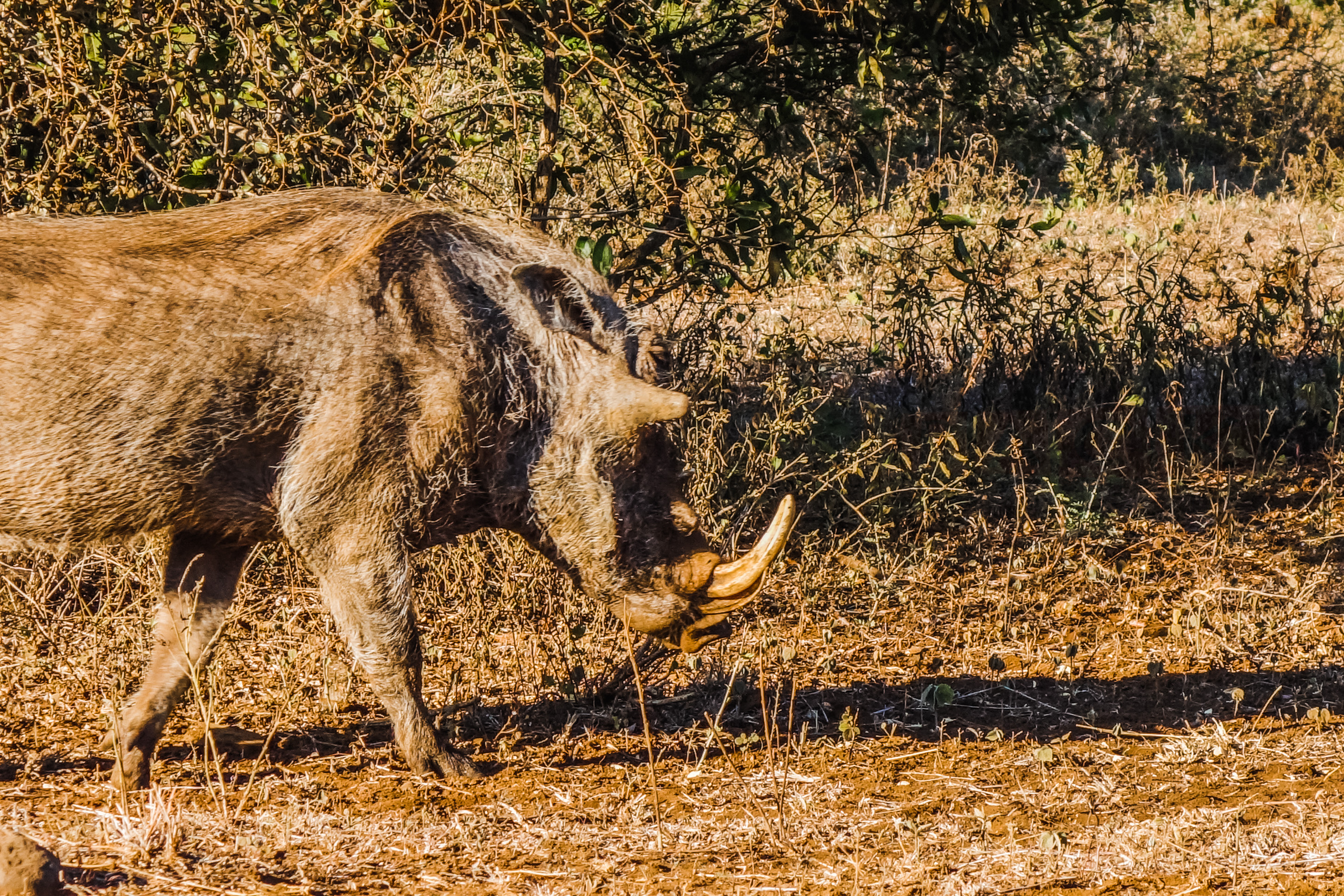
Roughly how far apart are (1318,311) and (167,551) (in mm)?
6943

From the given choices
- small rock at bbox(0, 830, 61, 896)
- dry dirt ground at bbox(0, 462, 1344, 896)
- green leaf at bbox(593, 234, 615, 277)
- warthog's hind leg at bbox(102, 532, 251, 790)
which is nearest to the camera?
small rock at bbox(0, 830, 61, 896)

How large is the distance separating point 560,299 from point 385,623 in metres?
1.02

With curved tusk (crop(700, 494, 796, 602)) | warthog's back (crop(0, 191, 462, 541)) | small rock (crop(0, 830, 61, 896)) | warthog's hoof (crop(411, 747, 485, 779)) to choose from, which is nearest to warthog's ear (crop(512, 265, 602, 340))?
warthog's back (crop(0, 191, 462, 541))

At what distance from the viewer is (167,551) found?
163 inches

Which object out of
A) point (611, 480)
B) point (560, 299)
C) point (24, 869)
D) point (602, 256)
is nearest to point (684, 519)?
point (611, 480)

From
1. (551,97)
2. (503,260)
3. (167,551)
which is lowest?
(167,551)

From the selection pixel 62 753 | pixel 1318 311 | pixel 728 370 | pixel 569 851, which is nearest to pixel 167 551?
pixel 62 753

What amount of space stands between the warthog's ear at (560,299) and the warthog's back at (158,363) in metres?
0.43

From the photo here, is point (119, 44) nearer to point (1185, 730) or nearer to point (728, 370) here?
point (728, 370)

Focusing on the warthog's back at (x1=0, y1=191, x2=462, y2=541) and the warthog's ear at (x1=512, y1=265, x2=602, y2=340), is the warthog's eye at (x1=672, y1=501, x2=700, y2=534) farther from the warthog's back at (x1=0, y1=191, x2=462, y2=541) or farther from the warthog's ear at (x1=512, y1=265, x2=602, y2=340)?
the warthog's back at (x1=0, y1=191, x2=462, y2=541)

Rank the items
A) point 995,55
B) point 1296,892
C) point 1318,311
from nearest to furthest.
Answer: point 1296,892, point 995,55, point 1318,311

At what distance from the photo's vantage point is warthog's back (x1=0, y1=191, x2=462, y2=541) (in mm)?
3518

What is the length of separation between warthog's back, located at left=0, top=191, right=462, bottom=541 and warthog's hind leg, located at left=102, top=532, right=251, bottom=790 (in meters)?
0.28

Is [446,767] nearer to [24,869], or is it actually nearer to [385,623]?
[385,623]
